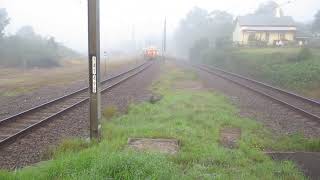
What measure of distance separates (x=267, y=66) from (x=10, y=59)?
1006 inches

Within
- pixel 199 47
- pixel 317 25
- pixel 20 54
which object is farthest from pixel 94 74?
pixel 317 25

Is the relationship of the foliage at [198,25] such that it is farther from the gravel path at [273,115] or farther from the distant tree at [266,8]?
the gravel path at [273,115]

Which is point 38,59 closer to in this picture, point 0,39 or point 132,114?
point 0,39

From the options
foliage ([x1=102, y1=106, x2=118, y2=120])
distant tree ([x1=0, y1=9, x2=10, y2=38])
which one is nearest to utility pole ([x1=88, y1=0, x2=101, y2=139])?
foliage ([x1=102, y1=106, x2=118, y2=120])

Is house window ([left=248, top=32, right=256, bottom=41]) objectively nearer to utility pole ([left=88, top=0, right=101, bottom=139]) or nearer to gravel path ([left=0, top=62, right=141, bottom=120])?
gravel path ([left=0, top=62, right=141, bottom=120])

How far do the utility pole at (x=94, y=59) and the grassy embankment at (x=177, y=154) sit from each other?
0.48 m

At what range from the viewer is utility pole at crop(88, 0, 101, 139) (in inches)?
405

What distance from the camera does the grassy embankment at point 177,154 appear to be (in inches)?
267

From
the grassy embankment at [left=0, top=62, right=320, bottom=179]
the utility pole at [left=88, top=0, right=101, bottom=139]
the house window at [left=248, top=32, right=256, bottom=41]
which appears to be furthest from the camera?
the house window at [left=248, top=32, right=256, bottom=41]

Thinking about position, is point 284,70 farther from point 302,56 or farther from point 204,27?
point 204,27

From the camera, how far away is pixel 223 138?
1109 centimetres

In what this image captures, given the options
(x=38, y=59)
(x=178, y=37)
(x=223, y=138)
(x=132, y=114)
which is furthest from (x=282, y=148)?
(x=178, y=37)

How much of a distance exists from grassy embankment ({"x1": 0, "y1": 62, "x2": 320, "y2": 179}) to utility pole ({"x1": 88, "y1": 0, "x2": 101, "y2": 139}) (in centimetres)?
48

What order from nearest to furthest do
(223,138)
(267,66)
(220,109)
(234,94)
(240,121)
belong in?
1. (223,138)
2. (240,121)
3. (220,109)
4. (234,94)
5. (267,66)
